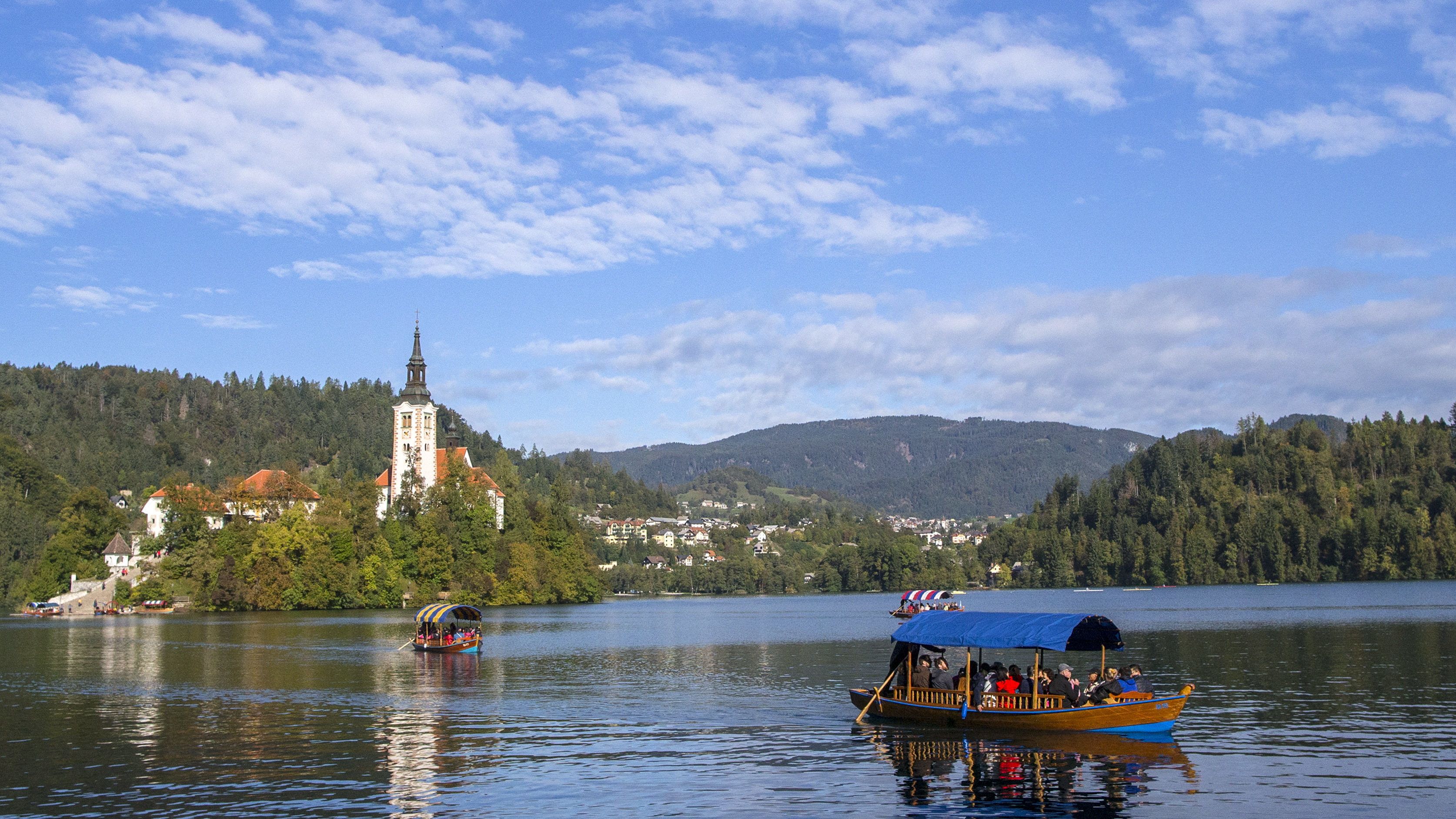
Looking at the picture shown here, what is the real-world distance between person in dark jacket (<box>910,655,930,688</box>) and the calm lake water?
1.79m

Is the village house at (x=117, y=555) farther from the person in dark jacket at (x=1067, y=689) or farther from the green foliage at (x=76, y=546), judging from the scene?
the person in dark jacket at (x=1067, y=689)

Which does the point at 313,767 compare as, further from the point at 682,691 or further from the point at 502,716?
the point at 682,691

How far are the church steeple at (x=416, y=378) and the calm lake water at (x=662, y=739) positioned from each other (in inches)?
4339

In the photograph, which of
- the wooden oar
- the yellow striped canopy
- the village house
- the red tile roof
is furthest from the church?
the wooden oar

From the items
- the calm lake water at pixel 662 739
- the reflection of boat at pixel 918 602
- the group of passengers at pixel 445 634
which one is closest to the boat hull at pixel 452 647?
the group of passengers at pixel 445 634

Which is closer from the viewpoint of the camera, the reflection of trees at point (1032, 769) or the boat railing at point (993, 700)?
the reflection of trees at point (1032, 769)

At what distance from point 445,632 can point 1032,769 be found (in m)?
55.3

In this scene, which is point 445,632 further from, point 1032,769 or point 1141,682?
point 1032,769

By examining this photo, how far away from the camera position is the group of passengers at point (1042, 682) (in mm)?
39000

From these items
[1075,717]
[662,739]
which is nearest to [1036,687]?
[1075,717]

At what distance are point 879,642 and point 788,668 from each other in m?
22.7

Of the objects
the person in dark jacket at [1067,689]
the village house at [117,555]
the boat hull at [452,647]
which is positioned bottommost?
the boat hull at [452,647]

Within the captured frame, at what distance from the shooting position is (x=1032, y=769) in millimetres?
33812

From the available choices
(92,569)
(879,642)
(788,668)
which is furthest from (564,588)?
(788,668)
